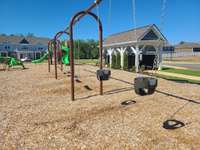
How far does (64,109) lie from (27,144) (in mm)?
2162

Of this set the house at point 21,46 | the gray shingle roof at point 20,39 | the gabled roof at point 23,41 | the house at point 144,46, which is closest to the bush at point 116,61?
the house at point 144,46

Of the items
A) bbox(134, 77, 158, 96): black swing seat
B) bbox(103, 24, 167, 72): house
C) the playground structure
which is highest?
bbox(103, 24, 167, 72): house

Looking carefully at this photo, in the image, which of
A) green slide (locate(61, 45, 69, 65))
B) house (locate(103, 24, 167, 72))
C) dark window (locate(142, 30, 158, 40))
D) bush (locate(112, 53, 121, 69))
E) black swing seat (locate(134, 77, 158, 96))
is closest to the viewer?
black swing seat (locate(134, 77, 158, 96))

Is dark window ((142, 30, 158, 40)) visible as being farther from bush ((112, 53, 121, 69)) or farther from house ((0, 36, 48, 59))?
house ((0, 36, 48, 59))

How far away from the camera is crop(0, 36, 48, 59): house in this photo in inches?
2203

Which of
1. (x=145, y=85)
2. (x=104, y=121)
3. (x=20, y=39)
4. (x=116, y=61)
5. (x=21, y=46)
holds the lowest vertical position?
(x=104, y=121)

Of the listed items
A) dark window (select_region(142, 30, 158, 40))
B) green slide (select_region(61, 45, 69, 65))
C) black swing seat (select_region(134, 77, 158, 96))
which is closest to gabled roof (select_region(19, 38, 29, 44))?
green slide (select_region(61, 45, 69, 65))

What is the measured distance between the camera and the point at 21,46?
190 feet

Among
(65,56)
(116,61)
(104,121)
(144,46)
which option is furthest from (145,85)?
(116,61)

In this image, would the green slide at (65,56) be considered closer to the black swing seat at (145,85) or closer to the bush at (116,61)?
the bush at (116,61)

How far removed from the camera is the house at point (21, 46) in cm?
5597

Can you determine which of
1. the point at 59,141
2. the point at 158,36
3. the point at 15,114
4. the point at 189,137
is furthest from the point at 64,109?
the point at 158,36

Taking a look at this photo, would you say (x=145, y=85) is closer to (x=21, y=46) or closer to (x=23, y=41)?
(x=21, y=46)

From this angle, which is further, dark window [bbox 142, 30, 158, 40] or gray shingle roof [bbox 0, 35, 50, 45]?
gray shingle roof [bbox 0, 35, 50, 45]
